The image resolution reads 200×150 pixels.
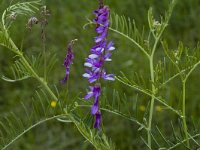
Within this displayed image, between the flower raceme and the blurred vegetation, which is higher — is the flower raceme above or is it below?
above

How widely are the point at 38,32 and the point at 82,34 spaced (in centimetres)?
35

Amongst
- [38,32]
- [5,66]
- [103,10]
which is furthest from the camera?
[38,32]

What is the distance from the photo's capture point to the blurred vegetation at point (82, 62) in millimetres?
2979

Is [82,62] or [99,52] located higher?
[99,52]

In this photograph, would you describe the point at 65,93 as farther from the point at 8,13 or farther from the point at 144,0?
the point at 144,0

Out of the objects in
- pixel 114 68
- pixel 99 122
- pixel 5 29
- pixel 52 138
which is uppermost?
pixel 5 29

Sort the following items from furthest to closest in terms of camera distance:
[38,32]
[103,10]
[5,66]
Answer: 1. [38,32]
2. [5,66]
3. [103,10]

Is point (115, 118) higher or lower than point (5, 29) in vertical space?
lower

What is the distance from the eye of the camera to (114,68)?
3.32 m

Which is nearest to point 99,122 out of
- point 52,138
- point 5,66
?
point 52,138

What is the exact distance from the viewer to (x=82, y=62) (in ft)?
11.5

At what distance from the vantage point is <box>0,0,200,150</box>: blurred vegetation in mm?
2979

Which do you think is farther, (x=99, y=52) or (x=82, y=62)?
(x=82, y=62)

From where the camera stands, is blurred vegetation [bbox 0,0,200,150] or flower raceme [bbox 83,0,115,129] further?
blurred vegetation [bbox 0,0,200,150]
